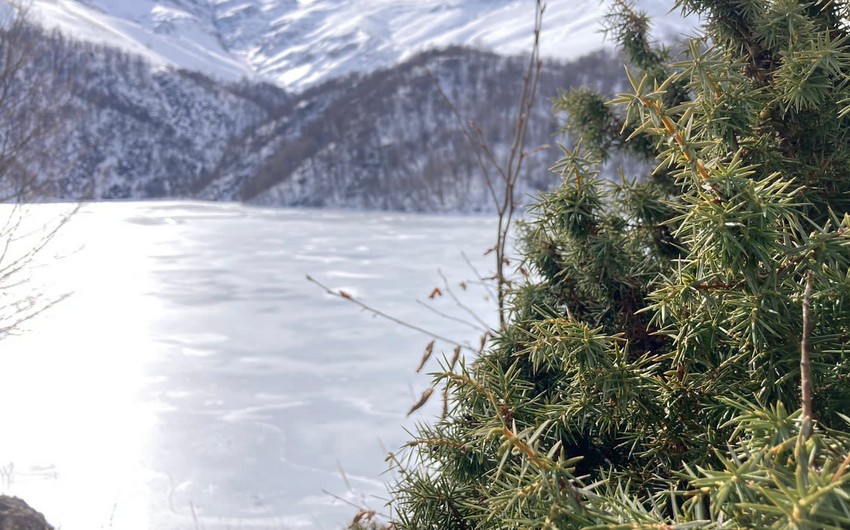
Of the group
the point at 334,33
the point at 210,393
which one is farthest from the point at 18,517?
the point at 334,33

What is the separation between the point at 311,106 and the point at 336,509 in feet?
256

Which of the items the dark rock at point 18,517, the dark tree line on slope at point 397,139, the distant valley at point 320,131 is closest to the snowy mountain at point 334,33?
the distant valley at point 320,131

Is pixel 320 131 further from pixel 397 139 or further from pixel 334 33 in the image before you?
pixel 334 33

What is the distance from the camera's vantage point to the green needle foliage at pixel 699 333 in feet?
2.02

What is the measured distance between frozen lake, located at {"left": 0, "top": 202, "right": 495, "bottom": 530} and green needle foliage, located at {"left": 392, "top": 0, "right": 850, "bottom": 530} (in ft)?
6.63

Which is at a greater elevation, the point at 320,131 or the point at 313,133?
the point at 320,131

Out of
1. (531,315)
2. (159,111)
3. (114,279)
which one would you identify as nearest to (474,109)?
(159,111)

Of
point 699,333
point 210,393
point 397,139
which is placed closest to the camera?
point 699,333

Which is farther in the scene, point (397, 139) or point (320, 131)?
point (320, 131)

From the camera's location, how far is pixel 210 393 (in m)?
7.12

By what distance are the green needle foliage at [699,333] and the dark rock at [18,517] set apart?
12.2 feet

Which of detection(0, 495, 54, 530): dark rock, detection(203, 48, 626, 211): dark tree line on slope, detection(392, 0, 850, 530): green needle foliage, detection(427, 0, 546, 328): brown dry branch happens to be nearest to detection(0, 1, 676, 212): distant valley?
detection(203, 48, 626, 211): dark tree line on slope

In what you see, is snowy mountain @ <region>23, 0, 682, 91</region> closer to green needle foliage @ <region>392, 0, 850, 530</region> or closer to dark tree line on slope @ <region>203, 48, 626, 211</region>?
dark tree line on slope @ <region>203, 48, 626, 211</region>

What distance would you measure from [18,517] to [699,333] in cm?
450
